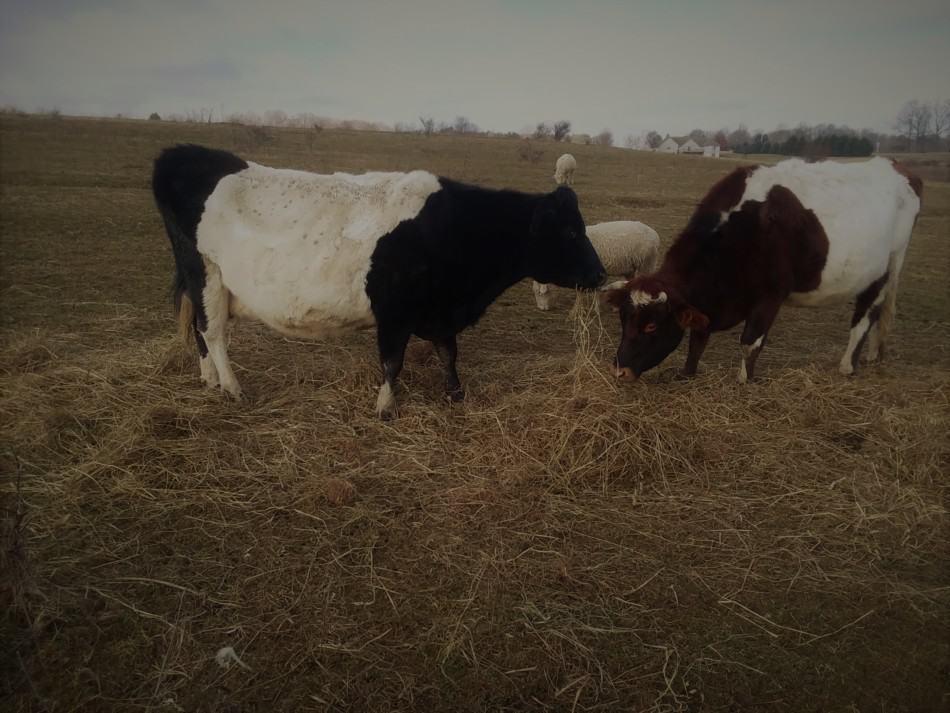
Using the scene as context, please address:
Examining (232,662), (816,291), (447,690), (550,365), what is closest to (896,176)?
(816,291)

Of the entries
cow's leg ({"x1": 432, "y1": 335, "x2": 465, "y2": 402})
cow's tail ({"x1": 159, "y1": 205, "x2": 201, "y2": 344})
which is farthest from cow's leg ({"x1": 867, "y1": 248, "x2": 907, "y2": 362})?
cow's tail ({"x1": 159, "y1": 205, "x2": 201, "y2": 344})

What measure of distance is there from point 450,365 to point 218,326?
6.85ft

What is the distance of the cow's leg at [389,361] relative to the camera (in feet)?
15.8

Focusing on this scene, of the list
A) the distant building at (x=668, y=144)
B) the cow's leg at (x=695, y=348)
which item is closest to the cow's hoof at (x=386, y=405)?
the cow's leg at (x=695, y=348)

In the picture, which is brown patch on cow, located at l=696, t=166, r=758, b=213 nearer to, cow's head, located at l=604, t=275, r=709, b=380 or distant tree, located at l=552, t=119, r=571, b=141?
cow's head, located at l=604, t=275, r=709, b=380

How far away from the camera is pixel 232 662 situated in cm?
262

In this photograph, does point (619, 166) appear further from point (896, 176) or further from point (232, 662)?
point (232, 662)

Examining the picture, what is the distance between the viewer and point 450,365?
534 cm

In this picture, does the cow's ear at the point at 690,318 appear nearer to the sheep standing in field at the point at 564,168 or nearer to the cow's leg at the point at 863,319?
the cow's leg at the point at 863,319

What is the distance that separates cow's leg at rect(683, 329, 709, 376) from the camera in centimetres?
557

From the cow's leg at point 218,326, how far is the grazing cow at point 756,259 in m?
3.43

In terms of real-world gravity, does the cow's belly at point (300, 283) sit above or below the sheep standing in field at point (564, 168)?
below

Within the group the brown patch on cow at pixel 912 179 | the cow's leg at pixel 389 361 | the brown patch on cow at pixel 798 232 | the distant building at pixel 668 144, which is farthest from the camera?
the distant building at pixel 668 144

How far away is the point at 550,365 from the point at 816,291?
2802 mm
